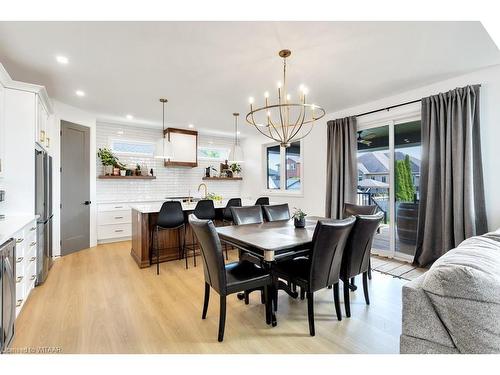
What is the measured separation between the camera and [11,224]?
2.30m

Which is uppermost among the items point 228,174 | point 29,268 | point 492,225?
point 228,174

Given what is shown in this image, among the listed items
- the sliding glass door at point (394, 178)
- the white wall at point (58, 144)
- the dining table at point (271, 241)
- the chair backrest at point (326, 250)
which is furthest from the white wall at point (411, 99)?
the white wall at point (58, 144)

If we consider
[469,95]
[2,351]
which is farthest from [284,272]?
[469,95]

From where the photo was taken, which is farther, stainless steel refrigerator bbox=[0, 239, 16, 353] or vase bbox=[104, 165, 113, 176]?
vase bbox=[104, 165, 113, 176]

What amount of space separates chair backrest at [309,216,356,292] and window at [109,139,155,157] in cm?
499

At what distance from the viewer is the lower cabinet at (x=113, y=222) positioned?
4996 mm

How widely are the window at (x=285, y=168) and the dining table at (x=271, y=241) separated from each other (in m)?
3.16

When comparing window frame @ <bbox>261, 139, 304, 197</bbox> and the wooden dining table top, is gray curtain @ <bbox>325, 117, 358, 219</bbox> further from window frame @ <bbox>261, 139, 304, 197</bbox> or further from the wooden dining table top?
the wooden dining table top

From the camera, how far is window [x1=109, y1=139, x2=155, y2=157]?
548 cm

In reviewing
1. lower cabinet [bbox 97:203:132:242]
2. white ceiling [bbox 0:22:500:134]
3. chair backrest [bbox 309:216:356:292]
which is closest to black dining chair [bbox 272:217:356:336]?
chair backrest [bbox 309:216:356:292]

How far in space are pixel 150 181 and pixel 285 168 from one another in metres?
3.27

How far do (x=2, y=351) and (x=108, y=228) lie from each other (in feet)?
11.8

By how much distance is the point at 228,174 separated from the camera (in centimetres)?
703
